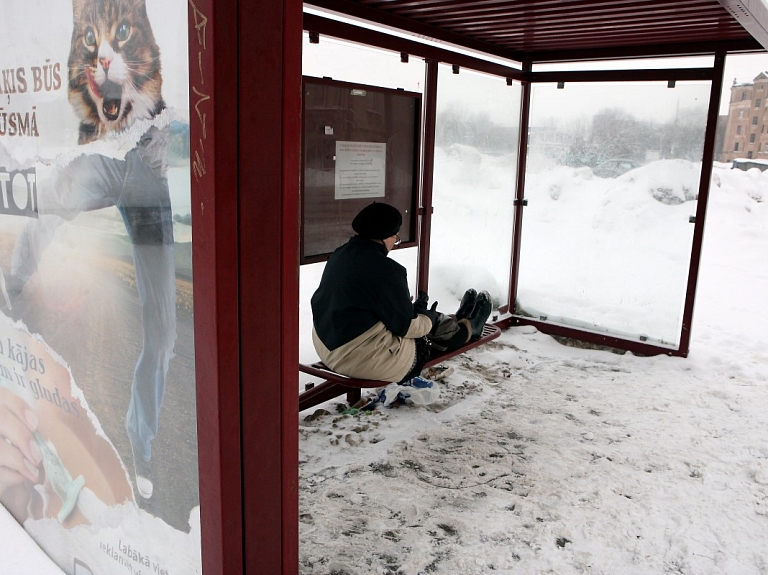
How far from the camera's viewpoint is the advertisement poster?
183 centimetres

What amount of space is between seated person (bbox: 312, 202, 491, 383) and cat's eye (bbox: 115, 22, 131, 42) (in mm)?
2375

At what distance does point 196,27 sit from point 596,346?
19.6 feet

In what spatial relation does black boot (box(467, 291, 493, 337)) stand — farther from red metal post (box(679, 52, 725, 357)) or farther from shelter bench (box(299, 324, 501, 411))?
red metal post (box(679, 52, 725, 357))

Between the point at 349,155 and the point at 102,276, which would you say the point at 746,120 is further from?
the point at 102,276

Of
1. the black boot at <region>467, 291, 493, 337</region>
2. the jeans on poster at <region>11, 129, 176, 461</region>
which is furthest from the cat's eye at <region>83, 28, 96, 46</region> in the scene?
the black boot at <region>467, 291, 493, 337</region>

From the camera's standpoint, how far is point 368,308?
13.6 ft

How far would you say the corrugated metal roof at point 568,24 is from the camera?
4.62 meters

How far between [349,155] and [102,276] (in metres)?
3.05

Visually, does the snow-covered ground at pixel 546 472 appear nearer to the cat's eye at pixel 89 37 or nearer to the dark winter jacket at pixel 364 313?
the dark winter jacket at pixel 364 313

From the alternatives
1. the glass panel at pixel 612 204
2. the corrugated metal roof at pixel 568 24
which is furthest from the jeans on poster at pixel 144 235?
the glass panel at pixel 612 204

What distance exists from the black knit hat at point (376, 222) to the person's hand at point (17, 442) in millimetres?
2190

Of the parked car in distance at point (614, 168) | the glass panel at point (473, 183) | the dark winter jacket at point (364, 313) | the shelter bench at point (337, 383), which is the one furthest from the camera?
the parked car in distance at point (614, 168)

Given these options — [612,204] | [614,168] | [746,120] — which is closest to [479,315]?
[612,204]

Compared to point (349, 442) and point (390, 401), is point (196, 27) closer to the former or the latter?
point (349, 442)
